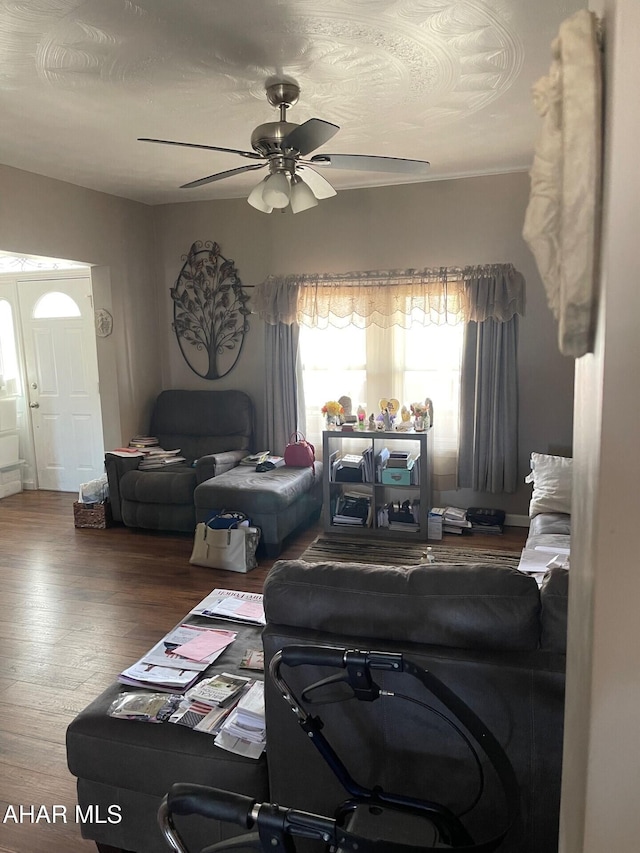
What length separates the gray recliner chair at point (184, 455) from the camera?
4688mm

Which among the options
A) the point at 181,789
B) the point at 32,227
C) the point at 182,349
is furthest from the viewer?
the point at 182,349

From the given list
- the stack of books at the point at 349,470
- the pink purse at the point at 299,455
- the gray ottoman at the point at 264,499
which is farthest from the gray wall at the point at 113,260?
the stack of books at the point at 349,470

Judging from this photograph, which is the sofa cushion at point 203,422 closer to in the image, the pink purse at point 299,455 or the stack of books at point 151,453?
the stack of books at point 151,453

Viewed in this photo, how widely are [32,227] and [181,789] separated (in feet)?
14.1

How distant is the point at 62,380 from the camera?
19.8 feet

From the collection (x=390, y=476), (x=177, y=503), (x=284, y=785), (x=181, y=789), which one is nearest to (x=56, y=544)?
(x=177, y=503)

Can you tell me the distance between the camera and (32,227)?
4.36 m

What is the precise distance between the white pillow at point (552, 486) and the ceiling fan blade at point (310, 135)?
2530mm

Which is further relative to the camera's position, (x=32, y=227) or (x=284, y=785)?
(x=32, y=227)

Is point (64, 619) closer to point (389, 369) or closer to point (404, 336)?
point (389, 369)

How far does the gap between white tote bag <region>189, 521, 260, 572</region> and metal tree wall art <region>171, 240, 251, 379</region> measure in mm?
1884

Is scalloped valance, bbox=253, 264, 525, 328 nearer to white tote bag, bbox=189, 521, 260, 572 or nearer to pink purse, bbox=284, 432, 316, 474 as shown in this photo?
pink purse, bbox=284, 432, 316, 474

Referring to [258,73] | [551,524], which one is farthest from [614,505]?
[551,524]

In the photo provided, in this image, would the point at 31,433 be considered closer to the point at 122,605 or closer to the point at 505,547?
the point at 122,605
